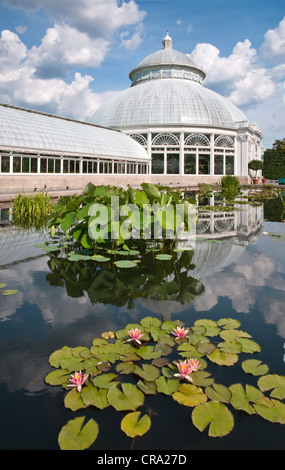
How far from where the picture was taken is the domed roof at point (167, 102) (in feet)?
140

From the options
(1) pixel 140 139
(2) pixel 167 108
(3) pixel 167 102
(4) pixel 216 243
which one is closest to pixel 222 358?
(4) pixel 216 243

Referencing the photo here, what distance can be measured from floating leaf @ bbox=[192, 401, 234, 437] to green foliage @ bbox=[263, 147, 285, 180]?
194 ft

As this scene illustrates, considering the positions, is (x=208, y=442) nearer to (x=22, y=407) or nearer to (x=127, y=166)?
(x=22, y=407)

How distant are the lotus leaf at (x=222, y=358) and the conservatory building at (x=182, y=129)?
38383mm

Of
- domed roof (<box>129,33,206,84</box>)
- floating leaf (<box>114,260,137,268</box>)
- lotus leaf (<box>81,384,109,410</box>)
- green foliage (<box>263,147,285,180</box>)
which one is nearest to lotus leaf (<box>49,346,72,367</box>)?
lotus leaf (<box>81,384,109,410</box>)

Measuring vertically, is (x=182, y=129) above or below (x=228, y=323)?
above

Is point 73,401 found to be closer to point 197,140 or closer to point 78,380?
point 78,380

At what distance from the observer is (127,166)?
36.4m

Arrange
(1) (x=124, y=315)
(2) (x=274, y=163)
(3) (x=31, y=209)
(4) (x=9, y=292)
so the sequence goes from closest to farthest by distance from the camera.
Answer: (1) (x=124, y=315) → (4) (x=9, y=292) → (3) (x=31, y=209) → (2) (x=274, y=163)

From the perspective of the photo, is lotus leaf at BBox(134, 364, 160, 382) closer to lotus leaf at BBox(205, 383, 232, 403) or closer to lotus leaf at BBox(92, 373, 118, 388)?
lotus leaf at BBox(92, 373, 118, 388)

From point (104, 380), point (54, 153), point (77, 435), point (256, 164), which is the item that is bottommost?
point (77, 435)

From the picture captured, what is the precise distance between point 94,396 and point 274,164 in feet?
197

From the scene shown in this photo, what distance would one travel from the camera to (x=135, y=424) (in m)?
2.34

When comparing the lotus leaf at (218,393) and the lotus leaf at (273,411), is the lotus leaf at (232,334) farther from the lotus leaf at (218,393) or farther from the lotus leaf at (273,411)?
the lotus leaf at (273,411)
